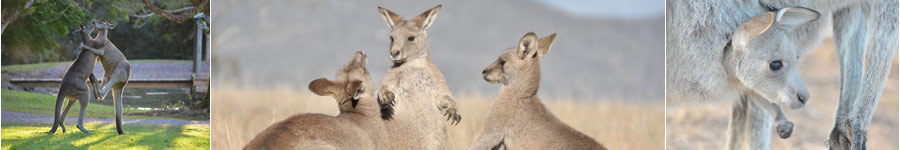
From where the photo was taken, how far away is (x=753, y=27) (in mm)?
4688

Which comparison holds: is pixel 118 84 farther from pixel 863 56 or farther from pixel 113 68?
pixel 863 56

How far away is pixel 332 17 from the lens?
4758 mm

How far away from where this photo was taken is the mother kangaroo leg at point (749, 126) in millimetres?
5275

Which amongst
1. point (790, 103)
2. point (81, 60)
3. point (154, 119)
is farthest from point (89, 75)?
point (790, 103)

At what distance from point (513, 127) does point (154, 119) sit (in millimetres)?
2046

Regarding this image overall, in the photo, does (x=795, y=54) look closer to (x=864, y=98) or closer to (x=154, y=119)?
(x=864, y=98)

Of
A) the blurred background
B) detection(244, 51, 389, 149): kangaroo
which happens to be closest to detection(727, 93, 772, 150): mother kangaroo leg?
the blurred background

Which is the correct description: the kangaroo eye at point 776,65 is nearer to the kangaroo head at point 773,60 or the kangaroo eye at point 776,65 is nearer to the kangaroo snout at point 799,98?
the kangaroo head at point 773,60

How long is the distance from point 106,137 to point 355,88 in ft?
5.10

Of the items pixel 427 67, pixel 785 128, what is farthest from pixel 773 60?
pixel 427 67

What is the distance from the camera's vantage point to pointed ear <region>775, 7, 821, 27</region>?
473 centimetres

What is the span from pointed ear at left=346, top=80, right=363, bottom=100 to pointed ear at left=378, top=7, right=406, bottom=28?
39 cm

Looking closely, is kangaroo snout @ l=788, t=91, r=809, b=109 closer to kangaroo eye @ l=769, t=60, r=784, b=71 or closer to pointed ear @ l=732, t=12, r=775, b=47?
kangaroo eye @ l=769, t=60, r=784, b=71

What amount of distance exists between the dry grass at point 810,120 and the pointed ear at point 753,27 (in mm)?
680
